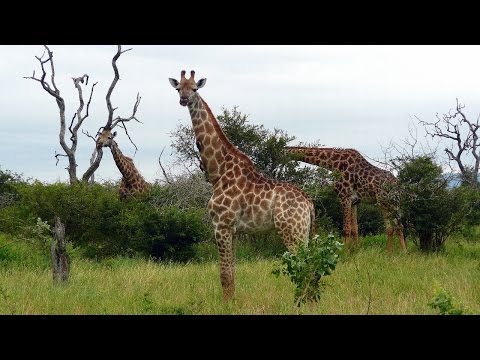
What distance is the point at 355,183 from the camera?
13031 mm

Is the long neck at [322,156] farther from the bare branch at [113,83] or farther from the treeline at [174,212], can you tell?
the bare branch at [113,83]

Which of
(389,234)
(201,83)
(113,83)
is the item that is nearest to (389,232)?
(389,234)

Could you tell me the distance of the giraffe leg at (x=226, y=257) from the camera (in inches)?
315

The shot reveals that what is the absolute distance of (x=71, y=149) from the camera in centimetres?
2308

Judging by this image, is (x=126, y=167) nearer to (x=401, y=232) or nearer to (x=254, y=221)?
(x=401, y=232)

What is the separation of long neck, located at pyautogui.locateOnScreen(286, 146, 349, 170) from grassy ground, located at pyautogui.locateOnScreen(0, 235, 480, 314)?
2.39 metres

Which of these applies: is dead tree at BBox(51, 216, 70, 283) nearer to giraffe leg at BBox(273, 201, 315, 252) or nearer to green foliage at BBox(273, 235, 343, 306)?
giraffe leg at BBox(273, 201, 315, 252)

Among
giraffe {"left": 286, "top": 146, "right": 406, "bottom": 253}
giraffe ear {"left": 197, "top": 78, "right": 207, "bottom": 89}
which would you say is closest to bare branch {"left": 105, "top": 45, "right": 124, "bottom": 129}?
giraffe {"left": 286, "top": 146, "right": 406, "bottom": 253}

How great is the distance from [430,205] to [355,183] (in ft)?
4.94

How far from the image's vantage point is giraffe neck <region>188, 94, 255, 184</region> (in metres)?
8.59

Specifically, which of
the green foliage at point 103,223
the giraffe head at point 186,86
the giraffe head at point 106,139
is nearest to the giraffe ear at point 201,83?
the giraffe head at point 186,86

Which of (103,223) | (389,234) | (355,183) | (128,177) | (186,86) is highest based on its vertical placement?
(186,86)
